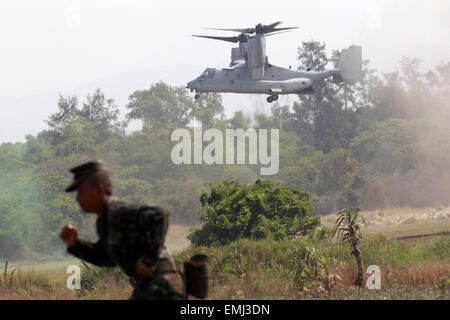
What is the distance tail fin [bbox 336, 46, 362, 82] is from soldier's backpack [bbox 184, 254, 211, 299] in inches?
2150

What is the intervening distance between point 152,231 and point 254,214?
23859 mm

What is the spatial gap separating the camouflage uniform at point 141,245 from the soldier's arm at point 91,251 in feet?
0.42

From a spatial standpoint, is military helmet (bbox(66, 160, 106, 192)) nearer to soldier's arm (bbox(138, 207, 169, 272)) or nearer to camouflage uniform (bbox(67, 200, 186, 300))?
camouflage uniform (bbox(67, 200, 186, 300))

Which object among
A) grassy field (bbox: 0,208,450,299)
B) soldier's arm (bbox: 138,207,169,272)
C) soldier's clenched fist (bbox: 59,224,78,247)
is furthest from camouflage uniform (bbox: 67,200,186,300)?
grassy field (bbox: 0,208,450,299)

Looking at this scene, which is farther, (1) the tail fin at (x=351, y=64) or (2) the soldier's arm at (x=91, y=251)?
(1) the tail fin at (x=351, y=64)

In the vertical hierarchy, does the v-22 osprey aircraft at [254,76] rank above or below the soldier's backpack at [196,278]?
above

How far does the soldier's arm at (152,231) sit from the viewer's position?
6.32m

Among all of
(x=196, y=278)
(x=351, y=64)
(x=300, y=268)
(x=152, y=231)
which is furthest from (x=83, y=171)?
(x=351, y=64)

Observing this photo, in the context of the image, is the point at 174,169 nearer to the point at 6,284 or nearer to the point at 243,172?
the point at 243,172

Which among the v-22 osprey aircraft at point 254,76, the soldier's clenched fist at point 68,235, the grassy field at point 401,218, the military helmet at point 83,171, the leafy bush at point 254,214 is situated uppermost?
the v-22 osprey aircraft at point 254,76

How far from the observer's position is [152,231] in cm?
639

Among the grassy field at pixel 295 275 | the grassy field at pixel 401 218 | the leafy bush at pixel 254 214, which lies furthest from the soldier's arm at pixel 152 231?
the grassy field at pixel 401 218

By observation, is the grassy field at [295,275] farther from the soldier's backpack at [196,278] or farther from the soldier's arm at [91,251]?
the soldier's backpack at [196,278]

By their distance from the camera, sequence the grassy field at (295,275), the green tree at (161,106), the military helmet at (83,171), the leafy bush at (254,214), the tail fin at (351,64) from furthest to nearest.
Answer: the green tree at (161,106) → the tail fin at (351,64) → the leafy bush at (254,214) → the grassy field at (295,275) → the military helmet at (83,171)
